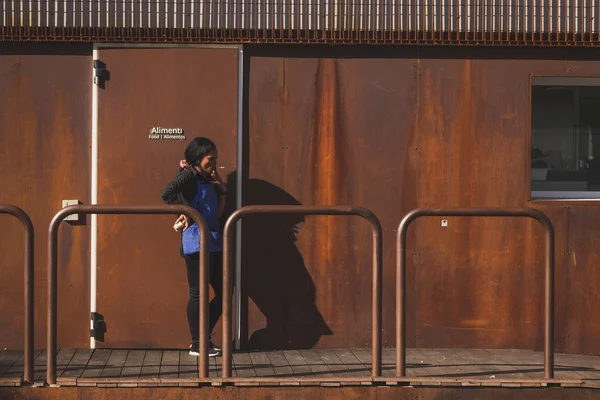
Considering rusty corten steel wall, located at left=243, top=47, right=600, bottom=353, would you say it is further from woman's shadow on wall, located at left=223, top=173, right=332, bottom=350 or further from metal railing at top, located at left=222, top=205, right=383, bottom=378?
metal railing at top, located at left=222, top=205, right=383, bottom=378

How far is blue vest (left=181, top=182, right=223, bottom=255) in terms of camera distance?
682cm

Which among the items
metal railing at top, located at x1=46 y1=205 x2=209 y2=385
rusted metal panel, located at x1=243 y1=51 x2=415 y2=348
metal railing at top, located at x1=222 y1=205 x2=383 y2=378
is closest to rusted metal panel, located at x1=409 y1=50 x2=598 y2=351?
rusted metal panel, located at x1=243 y1=51 x2=415 y2=348

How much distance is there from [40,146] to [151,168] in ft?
2.56

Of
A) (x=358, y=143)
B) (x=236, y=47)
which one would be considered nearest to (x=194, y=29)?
(x=236, y=47)

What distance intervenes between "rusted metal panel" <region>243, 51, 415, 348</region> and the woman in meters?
0.43

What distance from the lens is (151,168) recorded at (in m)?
7.27

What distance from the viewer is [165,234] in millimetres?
7262

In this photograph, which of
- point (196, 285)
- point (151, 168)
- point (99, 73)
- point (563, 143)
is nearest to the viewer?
point (196, 285)

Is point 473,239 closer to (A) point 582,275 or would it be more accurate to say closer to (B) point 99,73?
(A) point 582,275

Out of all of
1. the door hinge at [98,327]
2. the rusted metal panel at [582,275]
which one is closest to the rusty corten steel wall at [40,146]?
the door hinge at [98,327]

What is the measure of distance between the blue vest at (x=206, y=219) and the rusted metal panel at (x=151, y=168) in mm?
341

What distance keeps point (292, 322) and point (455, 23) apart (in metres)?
2.38

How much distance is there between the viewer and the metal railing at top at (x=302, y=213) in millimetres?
5906

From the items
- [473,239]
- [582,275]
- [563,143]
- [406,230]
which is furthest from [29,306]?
[563,143]
